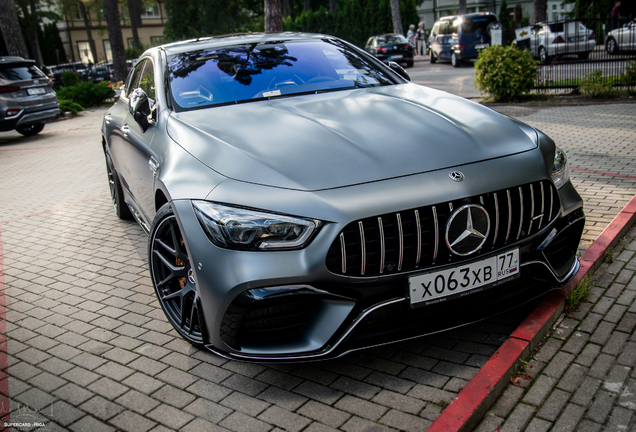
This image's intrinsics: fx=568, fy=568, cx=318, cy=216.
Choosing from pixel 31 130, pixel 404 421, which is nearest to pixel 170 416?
pixel 404 421

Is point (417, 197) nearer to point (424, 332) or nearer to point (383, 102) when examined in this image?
point (424, 332)

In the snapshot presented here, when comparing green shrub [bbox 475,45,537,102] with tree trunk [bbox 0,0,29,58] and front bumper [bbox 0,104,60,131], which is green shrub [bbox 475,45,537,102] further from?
tree trunk [bbox 0,0,29,58]

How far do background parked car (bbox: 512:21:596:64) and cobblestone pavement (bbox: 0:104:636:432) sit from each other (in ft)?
32.8

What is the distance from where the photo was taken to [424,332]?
2664 mm

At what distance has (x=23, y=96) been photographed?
43.7 feet

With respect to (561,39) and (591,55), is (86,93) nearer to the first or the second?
(561,39)

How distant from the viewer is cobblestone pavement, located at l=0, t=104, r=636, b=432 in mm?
2627

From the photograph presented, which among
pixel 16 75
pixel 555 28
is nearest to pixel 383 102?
pixel 16 75

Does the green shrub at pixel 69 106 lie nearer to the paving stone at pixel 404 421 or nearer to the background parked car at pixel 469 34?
the background parked car at pixel 469 34

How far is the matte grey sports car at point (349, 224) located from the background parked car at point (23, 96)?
37.7 feet

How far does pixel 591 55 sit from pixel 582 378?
40.5 feet

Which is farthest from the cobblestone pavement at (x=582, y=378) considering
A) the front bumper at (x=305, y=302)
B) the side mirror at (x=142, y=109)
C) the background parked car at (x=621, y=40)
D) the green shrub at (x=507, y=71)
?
the background parked car at (x=621, y=40)

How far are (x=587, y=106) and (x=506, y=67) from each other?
1932 millimetres

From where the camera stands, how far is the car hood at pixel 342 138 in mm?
2732
